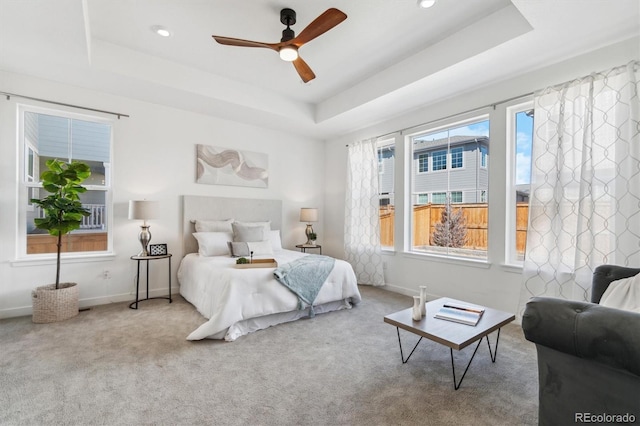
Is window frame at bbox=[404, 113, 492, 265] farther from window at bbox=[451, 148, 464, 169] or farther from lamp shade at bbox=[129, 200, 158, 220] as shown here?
lamp shade at bbox=[129, 200, 158, 220]

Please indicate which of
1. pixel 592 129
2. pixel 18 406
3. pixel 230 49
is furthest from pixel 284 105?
pixel 18 406

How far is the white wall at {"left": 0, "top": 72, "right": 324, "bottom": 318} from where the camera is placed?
128 inches

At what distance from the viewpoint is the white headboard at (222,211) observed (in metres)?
4.29

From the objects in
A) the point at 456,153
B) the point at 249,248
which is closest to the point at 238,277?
the point at 249,248

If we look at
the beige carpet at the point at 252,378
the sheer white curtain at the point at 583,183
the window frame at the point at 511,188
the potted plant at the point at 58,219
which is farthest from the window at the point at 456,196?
the potted plant at the point at 58,219

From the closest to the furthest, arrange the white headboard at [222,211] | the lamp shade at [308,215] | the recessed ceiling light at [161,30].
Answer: the recessed ceiling light at [161,30] → the white headboard at [222,211] → the lamp shade at [308,215]

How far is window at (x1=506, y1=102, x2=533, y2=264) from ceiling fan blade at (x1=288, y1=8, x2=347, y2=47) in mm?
2215

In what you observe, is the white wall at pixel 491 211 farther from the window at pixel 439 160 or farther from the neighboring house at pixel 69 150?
the neighboring house at pixel 69 150

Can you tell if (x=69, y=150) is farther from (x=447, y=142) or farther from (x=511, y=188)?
(x=511, y=188)

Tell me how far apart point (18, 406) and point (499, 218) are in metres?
4.19

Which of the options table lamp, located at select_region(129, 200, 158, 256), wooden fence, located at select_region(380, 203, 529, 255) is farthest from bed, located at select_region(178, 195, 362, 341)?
wooden fence, located at select_region(380, 203, 529, 255)

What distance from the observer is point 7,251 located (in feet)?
10.7

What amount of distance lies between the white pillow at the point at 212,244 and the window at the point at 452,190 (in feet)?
8.70

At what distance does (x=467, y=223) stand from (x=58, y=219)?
182 inches
